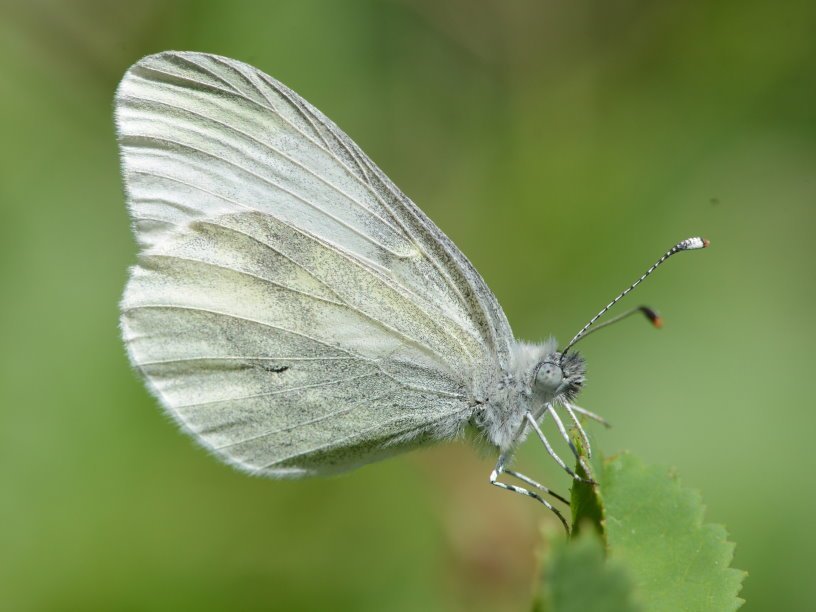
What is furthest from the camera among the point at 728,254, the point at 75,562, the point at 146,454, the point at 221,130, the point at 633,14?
the point at 633,14

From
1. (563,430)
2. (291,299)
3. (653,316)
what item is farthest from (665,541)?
(291,299)

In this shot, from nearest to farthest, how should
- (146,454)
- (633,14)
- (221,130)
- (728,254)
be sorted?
1. (221,130)
2. (146,454)
3. (728,254)
4. (633,14)

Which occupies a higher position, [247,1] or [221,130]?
[247,1]

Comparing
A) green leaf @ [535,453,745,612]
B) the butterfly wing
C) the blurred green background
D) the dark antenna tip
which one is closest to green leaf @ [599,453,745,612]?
green leaf @ [535,453,745,612]

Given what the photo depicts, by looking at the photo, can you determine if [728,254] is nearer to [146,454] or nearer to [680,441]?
[680,441]

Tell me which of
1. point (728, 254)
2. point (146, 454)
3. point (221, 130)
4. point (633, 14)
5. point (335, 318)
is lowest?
point (146, 454)

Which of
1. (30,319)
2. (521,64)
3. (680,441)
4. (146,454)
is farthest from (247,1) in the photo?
(680,441)

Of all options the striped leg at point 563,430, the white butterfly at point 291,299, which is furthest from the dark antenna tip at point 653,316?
the striped leg at point 563,430
